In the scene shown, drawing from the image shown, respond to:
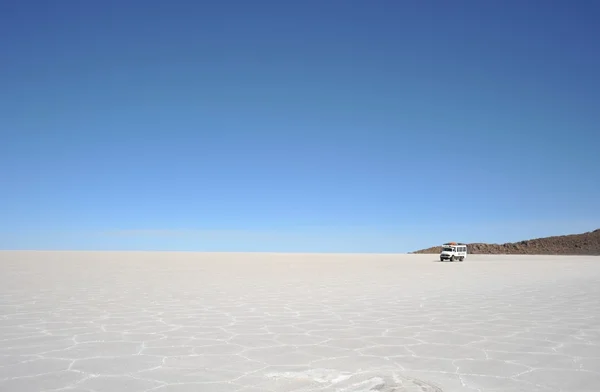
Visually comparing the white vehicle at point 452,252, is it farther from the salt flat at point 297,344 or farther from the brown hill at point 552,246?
the brown hill at point 552,246

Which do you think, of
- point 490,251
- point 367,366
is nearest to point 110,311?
point 367,366

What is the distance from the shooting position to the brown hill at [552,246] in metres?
93.8

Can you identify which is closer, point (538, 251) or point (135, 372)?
point (135, 372)

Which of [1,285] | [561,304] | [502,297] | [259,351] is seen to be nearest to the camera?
[259,351]

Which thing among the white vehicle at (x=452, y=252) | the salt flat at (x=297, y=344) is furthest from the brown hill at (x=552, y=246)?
the salt flat at (x=297, y=344)

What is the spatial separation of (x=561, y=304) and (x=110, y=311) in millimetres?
8935

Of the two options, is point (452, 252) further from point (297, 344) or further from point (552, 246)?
point (552, 246)

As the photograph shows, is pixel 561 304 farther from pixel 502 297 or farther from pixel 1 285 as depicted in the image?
pixel 1 285

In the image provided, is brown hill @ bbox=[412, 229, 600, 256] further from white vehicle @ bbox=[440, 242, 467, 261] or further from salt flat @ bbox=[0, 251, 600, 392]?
salt flat @ bbox=[0, 251, 600, 392]

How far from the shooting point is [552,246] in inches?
3875

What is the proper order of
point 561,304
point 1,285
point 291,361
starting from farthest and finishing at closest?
1. point 1,285
2. point 561,304
3. point 291,361

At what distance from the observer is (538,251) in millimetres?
96750

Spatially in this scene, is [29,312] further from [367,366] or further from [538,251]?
[538,251]

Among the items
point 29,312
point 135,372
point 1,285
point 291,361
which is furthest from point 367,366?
point 1,285
